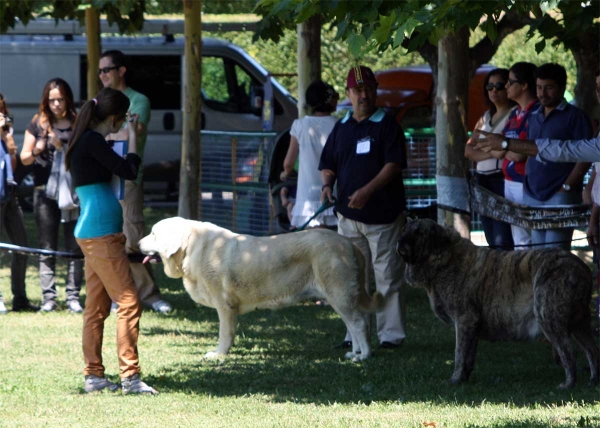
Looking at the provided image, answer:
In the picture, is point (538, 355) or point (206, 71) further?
point (206, 71)

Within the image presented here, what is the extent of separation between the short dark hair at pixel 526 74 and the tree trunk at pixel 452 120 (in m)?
0.95

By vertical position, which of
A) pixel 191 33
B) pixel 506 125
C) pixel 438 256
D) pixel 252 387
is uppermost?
pixel 191 33

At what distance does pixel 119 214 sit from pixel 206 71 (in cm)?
1600

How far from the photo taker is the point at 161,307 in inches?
440

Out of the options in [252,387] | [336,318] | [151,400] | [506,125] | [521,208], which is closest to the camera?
[151,400]

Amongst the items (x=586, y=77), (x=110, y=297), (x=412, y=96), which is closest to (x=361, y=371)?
(x=110, y=297)

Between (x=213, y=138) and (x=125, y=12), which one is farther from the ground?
(x=125, y=12)

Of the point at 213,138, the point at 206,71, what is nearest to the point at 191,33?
the point at 213,138

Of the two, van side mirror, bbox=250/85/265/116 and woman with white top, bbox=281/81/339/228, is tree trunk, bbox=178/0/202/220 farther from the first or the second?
van side mirror, bbox=250/85/265/116

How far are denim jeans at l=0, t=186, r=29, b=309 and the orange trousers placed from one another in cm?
403

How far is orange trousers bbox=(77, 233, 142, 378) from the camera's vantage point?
7.18 meters

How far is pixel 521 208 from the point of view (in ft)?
28.3

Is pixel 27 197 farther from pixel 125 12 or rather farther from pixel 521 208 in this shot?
pixel 521 208

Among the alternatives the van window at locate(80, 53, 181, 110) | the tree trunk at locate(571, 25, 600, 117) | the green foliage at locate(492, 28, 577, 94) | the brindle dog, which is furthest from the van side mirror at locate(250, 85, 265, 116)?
the brindle dog
